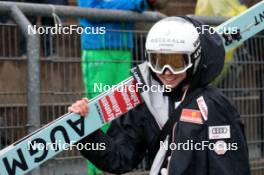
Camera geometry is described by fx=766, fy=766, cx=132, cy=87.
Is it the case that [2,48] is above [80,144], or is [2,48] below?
above

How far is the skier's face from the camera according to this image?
12.2ft

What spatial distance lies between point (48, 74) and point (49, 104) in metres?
0.19

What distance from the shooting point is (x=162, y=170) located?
12.4 feet

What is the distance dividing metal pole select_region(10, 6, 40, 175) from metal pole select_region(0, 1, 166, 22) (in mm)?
87

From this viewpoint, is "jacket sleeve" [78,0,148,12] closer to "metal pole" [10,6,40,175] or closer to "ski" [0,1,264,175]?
"metal pole" [10,6,40,175]

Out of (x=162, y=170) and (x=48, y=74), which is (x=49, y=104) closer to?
(x=48, y=74)

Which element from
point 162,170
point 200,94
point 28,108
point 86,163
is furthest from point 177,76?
point 86,163

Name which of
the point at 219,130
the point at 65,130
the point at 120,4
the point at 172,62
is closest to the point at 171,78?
the point at 172,62

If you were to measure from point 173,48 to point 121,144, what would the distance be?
0.61 metres

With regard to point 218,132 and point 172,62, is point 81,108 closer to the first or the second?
point 172,62

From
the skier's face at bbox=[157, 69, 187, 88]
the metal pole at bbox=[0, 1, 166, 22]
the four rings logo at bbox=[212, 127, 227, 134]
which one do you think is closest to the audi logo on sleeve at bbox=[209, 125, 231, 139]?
the four rings logo at bbox=[212, 127, 227, 134]

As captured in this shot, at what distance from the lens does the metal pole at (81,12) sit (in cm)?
477

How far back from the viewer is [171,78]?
147 inches

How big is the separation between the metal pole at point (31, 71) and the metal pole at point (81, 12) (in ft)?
0.29
